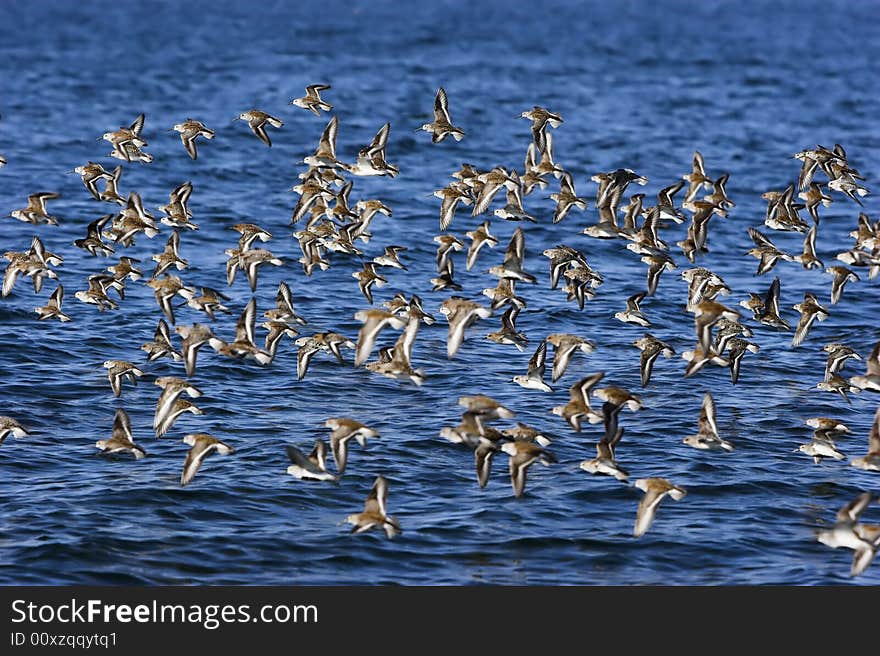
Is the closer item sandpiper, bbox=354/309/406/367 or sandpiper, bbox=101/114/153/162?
sandpiper, bbox=354/309/406/367

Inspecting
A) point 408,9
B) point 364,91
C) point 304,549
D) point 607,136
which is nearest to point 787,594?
point 304,549

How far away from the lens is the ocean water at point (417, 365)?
17.7 meters

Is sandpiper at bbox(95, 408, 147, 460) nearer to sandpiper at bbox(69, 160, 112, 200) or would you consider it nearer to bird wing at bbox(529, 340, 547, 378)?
sandpiper at bbox(69, 160, 112, 200)

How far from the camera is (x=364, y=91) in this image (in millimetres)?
53406

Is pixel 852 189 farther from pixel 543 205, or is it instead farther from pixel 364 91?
pixel 364 91

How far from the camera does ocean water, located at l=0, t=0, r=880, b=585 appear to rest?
58.0 ft

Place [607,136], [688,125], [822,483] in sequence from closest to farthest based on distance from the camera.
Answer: [822,483] → [607,136] → [688,125]

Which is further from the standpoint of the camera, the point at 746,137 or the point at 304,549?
the point at 746,137

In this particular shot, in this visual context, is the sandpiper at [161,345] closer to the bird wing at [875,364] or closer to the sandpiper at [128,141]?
the sandpiper at [128,141]

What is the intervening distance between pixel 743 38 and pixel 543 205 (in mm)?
40123

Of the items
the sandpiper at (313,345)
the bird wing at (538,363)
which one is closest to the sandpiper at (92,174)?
the sandpiper at (313,345)

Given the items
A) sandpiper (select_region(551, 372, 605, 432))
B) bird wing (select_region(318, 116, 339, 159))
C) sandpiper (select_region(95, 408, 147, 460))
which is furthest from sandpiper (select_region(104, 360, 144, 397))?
sandpiper (select_region(551, 372, 605, 432))

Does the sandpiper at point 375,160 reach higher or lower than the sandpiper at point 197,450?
higher

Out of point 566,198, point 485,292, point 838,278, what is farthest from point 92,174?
point 838,278
